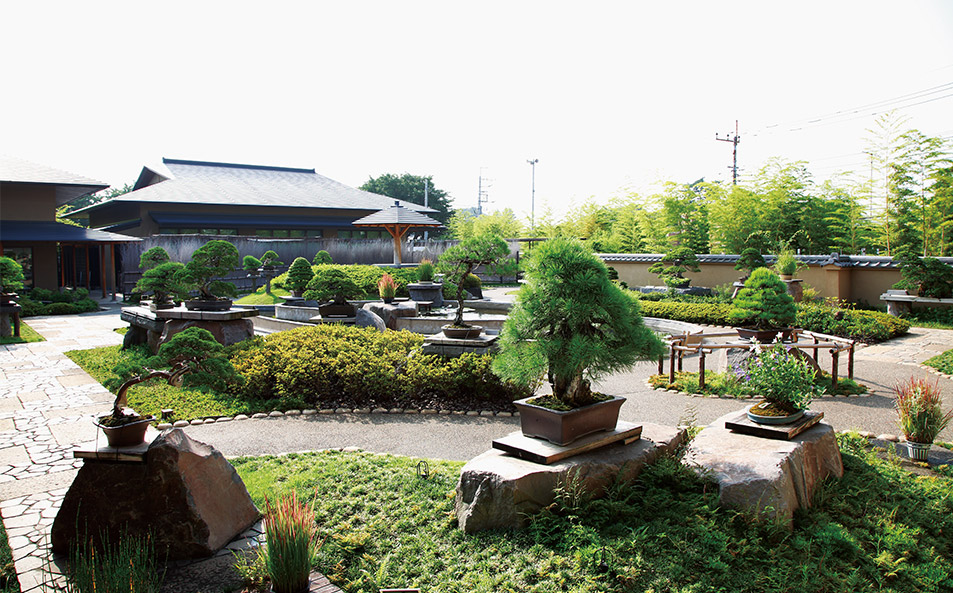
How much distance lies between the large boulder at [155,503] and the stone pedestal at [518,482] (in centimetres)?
147

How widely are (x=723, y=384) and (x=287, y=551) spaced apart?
621cm

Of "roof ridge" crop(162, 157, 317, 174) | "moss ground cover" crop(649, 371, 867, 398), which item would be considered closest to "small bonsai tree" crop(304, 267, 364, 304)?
"moss ground cover" crop(649, 371, 867, 398)

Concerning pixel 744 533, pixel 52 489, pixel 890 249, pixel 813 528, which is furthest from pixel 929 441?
pixel 890 249

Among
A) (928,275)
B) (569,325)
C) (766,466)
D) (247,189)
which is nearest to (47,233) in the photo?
(247,189)

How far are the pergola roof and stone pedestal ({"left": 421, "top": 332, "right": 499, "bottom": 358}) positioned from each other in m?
18.3

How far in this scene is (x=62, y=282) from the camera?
2498cm

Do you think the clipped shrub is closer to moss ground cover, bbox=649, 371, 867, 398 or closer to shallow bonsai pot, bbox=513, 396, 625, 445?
moss ground cover, bbox=649, 371, 867, 398

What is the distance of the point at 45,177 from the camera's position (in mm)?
20969

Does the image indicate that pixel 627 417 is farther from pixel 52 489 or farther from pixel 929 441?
pixel 52 489

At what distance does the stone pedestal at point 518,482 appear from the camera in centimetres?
353

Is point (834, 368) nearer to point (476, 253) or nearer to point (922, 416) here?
point (922, 416)

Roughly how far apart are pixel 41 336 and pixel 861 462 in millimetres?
15002

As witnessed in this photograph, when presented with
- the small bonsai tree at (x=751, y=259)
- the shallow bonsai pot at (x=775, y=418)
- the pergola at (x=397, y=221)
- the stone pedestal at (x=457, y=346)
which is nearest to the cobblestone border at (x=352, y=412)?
the stone pedestal at (x=457, y=346)

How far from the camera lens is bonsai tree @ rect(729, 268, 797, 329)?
25.1 ft
